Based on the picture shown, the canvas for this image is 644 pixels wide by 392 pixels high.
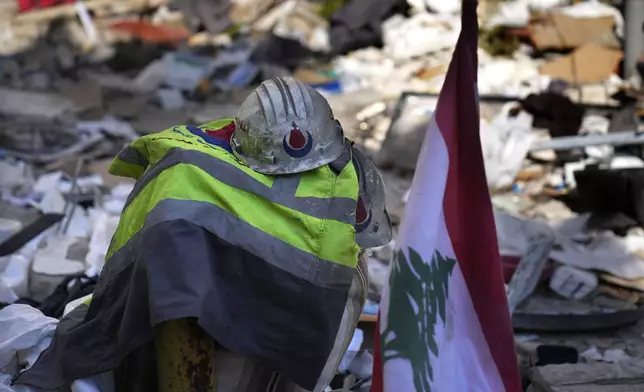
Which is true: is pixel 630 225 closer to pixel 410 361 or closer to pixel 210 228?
pixel 410 361

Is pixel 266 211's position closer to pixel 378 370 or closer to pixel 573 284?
pixel 378 370

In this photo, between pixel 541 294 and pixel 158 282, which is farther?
pixel 541 294

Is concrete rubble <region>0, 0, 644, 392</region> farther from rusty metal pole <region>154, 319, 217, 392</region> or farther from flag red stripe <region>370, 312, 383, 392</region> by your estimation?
rusty metal pole <region>154, 319, 217, 392</region>

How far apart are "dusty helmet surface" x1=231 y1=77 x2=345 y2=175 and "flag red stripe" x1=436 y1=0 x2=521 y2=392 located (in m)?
0.33

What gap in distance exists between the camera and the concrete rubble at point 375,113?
4.11 meters

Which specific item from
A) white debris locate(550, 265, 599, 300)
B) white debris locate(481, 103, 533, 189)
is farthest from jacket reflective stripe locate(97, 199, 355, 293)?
white debris locate(481, 103, 533, 189)

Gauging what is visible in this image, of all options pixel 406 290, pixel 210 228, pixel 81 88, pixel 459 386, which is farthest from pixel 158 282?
pixel 81 88

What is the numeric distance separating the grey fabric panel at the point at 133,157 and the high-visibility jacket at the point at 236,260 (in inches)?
7.8

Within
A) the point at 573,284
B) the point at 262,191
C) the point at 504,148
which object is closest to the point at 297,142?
the point at 262,191

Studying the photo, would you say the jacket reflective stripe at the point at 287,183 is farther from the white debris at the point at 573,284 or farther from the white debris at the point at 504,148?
the white debris at the point at 504,148

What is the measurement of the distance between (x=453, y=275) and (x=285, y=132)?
22.0 inches

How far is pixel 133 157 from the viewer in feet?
7.48

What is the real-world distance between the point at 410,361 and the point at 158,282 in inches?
25.2

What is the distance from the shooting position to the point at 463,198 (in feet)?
7.06
